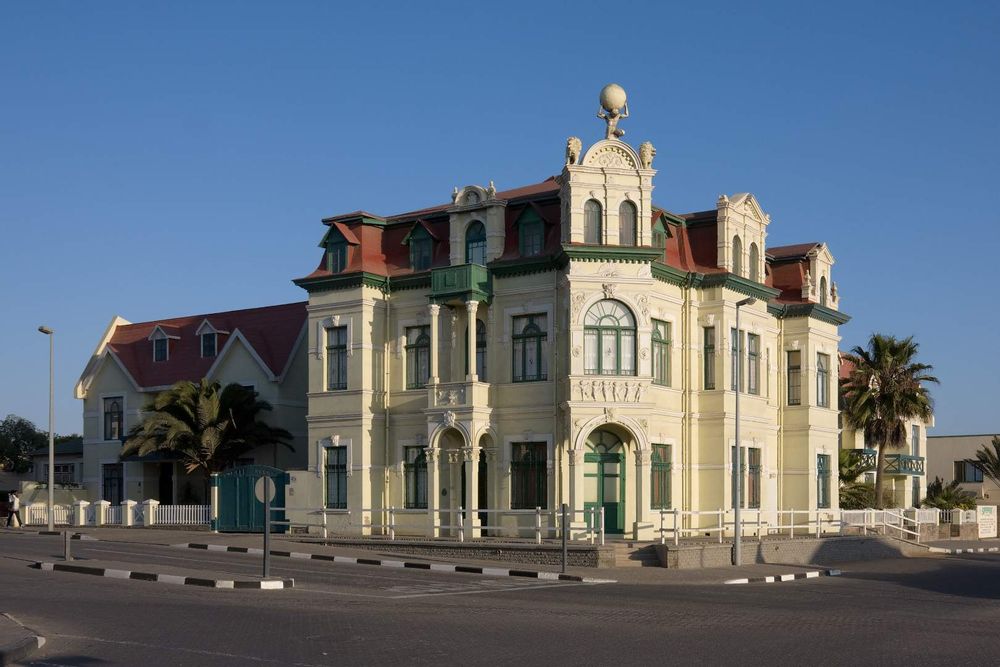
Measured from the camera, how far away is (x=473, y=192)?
124ft

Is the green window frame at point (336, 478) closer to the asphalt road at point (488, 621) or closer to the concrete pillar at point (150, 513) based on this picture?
the concrete pillar at point (150, 513)

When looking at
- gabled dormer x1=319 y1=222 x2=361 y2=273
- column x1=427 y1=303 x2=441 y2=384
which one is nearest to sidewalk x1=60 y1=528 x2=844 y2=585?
column x1=427 y1=303 x2=441 y2=384

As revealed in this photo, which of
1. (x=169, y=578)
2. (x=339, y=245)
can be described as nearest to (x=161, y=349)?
(x=339, y=245)

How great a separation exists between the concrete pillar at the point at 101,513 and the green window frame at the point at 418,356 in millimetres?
13927

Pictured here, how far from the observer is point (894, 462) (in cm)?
5706

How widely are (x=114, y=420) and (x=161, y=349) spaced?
3428 millimetres

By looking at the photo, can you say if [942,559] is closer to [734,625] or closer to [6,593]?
[734,625]

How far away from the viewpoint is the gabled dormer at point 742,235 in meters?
38.4

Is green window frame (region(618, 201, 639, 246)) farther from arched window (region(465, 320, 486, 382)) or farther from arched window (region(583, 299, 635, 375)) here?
arched window (region(465, 320, 486, 382))

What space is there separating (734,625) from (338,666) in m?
6.72

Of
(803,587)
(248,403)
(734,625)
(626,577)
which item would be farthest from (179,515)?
(734,625)

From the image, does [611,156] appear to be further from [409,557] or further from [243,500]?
[243,500]

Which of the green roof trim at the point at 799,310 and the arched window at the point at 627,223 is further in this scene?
the green roof trim at the point at 799,310

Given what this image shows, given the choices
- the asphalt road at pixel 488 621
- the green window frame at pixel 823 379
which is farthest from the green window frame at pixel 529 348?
the green window frame at pixel 823 379
